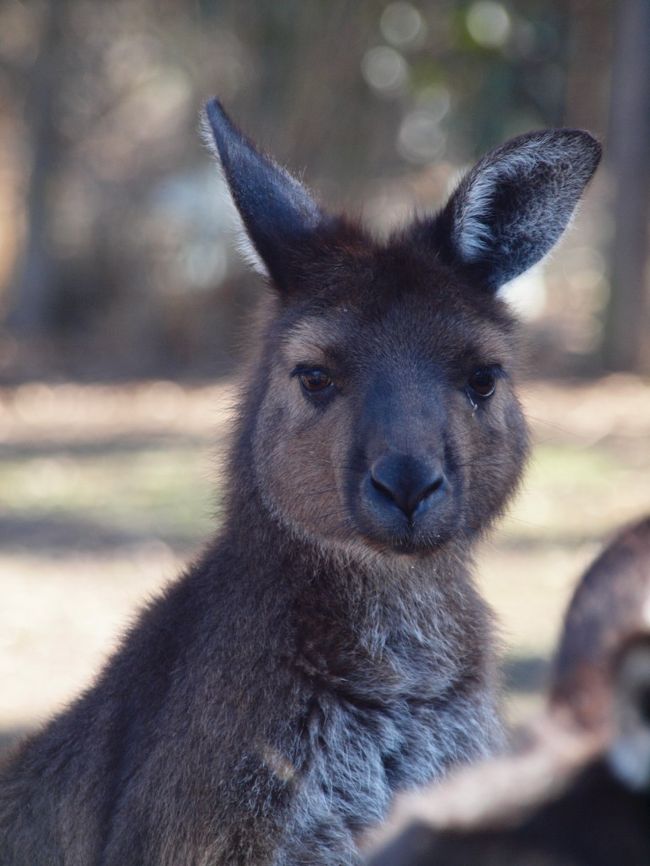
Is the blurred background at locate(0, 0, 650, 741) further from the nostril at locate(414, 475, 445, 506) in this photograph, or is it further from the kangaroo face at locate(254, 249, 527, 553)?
the nostril at locate(414, 475, 445, 506)

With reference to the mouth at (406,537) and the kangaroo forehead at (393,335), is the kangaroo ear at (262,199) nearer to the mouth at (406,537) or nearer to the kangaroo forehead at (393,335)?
the kangaroo forehead at (393,335)

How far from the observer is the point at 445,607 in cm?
427

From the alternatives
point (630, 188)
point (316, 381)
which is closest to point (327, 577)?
point (316, 381)

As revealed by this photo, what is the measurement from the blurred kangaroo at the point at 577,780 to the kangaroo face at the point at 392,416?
1.09 meters

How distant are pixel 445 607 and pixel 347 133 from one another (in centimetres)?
1508

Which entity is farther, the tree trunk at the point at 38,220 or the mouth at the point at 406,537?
the tree trunk at the point at 38,220

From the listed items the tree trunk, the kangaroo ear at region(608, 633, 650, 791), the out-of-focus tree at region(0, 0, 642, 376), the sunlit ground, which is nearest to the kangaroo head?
the sunlit ground

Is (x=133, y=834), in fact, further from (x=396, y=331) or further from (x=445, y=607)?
(x=396, y=331)

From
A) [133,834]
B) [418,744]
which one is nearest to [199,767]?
[133,834]

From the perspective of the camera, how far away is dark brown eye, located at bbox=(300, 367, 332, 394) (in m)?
4.18

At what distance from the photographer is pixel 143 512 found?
37.3 feet

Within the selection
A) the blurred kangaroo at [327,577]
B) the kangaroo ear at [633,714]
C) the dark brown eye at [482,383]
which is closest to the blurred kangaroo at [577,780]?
the kangaroo ear at [633,714]

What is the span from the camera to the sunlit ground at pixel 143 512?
7.89 meters

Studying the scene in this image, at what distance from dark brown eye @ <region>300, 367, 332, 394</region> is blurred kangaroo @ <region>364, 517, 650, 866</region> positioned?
1513 mm
